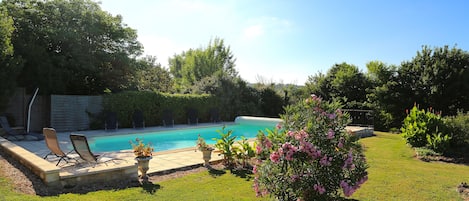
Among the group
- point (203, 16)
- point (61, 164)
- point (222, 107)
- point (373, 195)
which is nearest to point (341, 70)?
point (222, 107)

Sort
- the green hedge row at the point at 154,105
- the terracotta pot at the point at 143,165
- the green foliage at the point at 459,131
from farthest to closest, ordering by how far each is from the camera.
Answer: the green hedge row at the point at 154,105
the green foliage at the point at 459,131
the terracotta pot at the point at 143,165

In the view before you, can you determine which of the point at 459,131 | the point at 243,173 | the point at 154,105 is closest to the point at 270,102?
the point at 154,105

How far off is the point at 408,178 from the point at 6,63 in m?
13.9

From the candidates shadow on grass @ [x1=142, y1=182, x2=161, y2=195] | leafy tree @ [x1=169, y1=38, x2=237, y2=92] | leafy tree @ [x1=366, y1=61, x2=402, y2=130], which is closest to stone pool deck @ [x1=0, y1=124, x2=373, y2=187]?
shadow on grass @ [x1=142, y1=182, x2=161, y2=195]

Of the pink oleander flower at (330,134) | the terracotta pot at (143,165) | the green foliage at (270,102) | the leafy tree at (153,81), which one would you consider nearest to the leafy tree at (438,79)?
the green foliage at (270,102)

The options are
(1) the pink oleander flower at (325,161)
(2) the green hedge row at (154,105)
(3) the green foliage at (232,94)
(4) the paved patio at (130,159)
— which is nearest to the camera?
(1) the pink oleander flower at (325,161)

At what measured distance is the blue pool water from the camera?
41.1 ft

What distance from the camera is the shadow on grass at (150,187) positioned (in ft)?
18.5

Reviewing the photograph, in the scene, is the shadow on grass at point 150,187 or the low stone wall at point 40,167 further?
the shadow on grass at point 150,187

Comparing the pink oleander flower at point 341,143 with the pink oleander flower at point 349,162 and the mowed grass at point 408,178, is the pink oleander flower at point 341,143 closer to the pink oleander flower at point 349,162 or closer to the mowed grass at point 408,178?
the pink oleander flower at point 349,162

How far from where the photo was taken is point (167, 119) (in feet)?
59.0

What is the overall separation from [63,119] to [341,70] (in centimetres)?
1589

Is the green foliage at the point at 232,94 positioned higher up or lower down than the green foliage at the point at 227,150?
higher up

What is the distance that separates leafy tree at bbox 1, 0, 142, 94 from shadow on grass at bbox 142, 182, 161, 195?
1094cm
